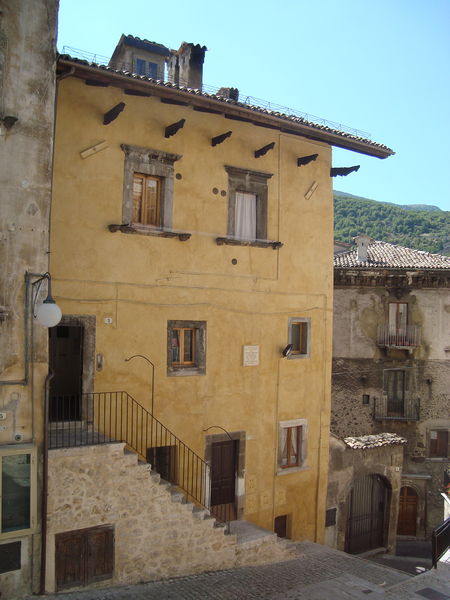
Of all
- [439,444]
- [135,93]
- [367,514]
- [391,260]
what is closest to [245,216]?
[135,93]

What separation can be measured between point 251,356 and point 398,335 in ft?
41.0

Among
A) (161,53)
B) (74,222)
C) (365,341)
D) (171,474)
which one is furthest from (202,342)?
(365,341)

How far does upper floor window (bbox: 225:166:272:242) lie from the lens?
1466 cm

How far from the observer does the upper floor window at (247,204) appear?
1466 centimetres

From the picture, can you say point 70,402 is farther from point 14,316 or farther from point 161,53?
point 161,53

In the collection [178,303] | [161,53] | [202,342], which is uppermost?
[161,53]

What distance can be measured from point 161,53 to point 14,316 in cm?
1100

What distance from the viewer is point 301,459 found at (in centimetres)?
1589

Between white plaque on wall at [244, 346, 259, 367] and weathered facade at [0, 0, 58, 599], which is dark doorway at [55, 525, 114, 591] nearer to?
weathered facade at [0, 0, 58, 599]

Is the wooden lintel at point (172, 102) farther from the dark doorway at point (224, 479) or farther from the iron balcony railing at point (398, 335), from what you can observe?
the iron balcony railing at point (398, 335)

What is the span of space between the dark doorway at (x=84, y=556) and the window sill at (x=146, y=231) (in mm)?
6146

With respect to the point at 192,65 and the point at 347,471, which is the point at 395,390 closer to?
the point at 347,471

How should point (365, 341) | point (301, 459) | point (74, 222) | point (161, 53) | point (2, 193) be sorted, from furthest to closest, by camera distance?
point (365, 341) → point (161, 53) → point (301, 459) → point (74, 222) → point (2, 193)

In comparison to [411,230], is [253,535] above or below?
below
